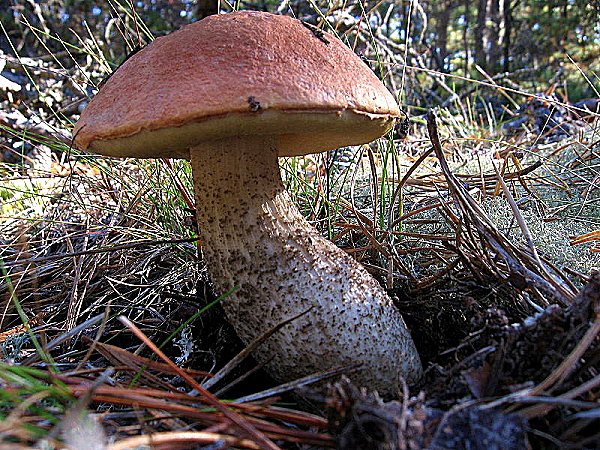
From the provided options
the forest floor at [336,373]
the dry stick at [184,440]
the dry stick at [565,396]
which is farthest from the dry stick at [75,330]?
the dry stick at [565,396]

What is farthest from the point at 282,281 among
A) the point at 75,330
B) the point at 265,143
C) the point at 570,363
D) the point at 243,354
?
the point at 570,363

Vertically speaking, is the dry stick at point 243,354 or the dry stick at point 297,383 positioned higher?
the dry stick at point 243,354

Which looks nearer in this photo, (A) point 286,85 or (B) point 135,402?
(B) point 135,402

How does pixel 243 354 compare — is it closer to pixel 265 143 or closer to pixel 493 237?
pixel 265 143

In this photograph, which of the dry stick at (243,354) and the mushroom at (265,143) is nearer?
the mushroom at (265,143)

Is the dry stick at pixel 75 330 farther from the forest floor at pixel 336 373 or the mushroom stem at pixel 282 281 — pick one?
the mushroom stem at pixel 282 281

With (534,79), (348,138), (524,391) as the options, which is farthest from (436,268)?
(534,79)

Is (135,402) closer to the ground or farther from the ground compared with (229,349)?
farther from the ground

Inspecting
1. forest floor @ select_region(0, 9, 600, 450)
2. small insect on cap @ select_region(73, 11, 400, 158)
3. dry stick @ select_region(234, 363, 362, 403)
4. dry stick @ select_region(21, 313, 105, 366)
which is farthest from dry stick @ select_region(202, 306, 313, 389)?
small insect on cap @ select_region(73, 11, 400, 158)

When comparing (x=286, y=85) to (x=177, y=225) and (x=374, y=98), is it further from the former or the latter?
(x=177, y=225)
